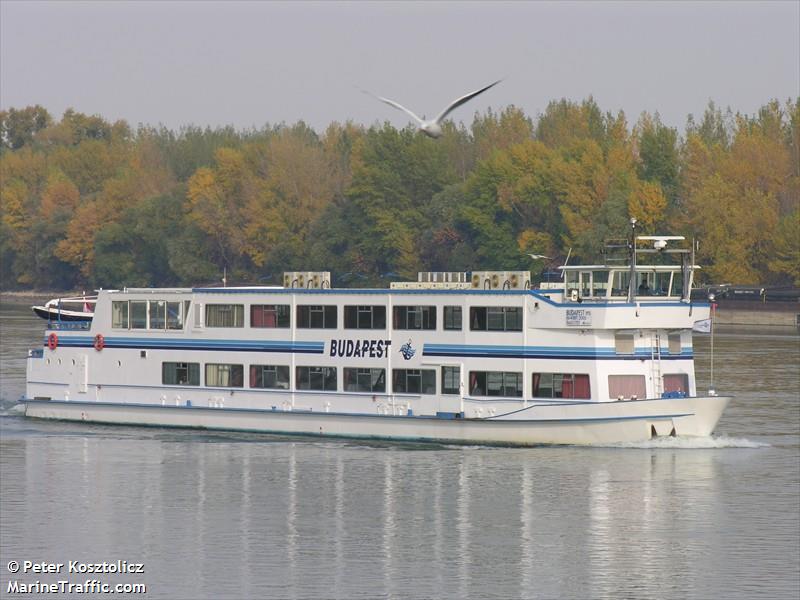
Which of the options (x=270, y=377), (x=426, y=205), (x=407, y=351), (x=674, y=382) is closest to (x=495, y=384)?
(x=407, y=351)

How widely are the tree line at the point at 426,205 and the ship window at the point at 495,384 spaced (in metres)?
68.2

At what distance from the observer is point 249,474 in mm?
48438

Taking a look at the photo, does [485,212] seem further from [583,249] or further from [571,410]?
[571,410]

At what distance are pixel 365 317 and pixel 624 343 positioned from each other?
28.3ft

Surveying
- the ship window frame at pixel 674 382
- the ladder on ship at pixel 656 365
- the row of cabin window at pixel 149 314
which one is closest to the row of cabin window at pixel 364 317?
the row of cabin window at pixel 149 314

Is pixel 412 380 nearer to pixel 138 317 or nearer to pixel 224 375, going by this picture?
pixel 224 375

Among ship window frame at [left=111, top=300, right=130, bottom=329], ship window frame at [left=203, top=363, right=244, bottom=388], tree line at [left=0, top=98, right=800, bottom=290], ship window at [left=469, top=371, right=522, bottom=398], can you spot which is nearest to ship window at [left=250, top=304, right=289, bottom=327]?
ship window frame at [left=203, top=363, right=244, bottom=388]

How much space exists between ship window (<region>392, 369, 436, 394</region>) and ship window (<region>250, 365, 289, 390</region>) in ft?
13.3

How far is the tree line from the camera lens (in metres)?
133

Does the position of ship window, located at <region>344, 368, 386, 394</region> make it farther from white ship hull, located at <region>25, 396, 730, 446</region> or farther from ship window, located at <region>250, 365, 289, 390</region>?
ship window, located at <region>250, 365, 289, 390</region>

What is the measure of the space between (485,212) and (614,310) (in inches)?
3642

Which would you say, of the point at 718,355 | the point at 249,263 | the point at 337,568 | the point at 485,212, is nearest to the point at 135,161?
the point at 249,263

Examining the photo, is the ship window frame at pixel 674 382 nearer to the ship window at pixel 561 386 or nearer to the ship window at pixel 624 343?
the ship window at pixel 624 343

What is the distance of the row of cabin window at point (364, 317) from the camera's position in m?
51.8
